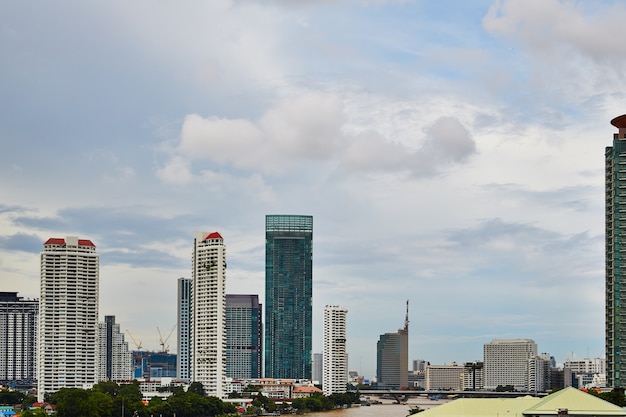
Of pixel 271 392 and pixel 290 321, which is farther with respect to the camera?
pixel 290 321

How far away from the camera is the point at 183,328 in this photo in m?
152

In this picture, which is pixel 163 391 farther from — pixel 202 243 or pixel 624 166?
pixel 624 166

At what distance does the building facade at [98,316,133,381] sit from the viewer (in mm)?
156375

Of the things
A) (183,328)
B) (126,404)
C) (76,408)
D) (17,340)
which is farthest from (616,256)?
(17,340)

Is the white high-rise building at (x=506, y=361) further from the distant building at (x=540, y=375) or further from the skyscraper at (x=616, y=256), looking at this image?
the skyscraper at (x=616, y=256)

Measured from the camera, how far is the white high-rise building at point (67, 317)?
10550 cm

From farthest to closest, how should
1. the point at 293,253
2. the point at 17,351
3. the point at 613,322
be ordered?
the point at 293,253 → the point at 17,351 → the point at 613,322

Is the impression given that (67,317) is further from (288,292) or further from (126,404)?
(288,292)

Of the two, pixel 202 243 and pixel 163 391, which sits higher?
pixel 202 243

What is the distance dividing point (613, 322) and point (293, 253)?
322 ft

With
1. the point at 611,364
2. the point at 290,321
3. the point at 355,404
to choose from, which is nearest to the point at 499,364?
the point at 290,321

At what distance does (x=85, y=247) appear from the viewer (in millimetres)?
109500

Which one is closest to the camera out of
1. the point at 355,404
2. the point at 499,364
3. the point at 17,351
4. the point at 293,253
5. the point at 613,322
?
the point at 613,322

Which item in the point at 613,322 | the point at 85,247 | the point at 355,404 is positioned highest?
the point at 85,247
